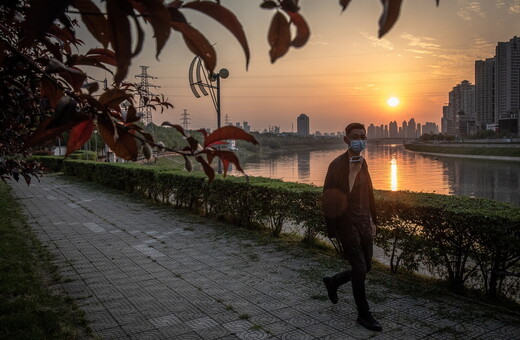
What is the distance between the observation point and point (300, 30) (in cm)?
88

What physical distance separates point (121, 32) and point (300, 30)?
374 millimetres

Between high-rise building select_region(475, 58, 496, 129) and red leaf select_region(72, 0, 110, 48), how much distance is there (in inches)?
4917

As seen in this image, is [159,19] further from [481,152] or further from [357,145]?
[481,152]

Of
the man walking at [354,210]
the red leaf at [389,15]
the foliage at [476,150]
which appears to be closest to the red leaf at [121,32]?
the red leaf at [389,15]

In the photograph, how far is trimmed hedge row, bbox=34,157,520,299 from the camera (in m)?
4.38

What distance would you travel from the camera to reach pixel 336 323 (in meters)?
3.81

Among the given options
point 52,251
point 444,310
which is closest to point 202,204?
point 52,251

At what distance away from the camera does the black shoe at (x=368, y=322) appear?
3629 mm

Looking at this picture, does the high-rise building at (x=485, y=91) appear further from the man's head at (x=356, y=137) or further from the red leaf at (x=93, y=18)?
the red leaf at (x=93, y=18)

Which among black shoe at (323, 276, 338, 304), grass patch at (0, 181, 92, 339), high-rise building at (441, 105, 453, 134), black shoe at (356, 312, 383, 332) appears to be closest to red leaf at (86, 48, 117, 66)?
grass patch at (0, 181, 92, 339)

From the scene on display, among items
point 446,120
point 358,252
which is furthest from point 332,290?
point 446,120

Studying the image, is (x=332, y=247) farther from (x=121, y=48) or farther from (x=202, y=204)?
(x=121, y=48)

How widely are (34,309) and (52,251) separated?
282cm

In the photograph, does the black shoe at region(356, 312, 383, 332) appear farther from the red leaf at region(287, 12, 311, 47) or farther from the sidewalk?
the red leaf at region(287, 12, 311, 47)
